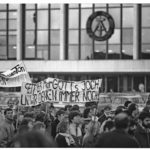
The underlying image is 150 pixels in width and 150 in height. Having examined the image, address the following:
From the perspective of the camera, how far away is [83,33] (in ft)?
135

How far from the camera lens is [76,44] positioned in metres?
41.4

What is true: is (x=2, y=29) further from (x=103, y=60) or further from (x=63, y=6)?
(x=103, y=60)

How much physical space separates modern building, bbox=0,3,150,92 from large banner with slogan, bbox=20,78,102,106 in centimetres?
2550

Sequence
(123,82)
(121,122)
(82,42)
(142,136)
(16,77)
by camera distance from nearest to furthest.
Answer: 1. (121,122)
2. (142,136)
3. (16,77)
4. (123,82)
5. (82,42)

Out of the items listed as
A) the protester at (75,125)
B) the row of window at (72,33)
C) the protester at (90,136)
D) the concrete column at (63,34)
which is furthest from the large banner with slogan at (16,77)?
the concrete column at (63,34)

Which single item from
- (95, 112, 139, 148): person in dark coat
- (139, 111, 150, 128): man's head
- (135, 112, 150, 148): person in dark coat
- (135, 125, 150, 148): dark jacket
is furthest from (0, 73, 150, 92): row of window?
(95, 112, 139, 148): person in dark coat

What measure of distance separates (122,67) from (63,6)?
→ 6751mm

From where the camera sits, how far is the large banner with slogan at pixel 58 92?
13.1 m

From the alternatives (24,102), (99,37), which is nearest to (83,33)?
(99,37)

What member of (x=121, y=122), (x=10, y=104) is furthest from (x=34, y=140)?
(x=10, y=104)

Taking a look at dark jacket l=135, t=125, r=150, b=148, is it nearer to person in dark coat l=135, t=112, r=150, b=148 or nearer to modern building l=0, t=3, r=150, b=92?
person in dark coat l=135, t=112, r=150, b=148

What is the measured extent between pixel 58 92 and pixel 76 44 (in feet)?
90.6

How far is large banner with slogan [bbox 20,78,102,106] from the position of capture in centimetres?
1311

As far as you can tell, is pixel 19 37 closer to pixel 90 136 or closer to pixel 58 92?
pixel 58 92
